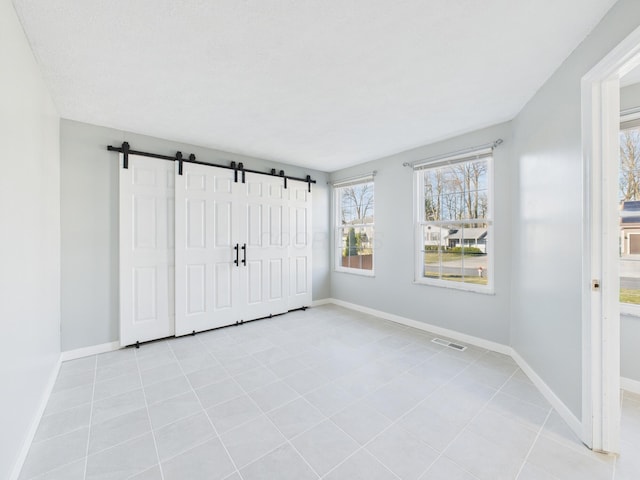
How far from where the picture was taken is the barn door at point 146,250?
10.3 feet

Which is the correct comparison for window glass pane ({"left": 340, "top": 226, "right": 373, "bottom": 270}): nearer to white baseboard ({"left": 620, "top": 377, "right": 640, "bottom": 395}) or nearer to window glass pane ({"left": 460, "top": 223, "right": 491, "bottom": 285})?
window glass pane ({"left": 460, "top": 223, "right": 491, "bottom": 285})

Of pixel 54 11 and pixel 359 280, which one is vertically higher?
pixel 54 11

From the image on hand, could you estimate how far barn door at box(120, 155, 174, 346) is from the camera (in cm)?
315

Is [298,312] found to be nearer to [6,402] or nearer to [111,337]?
[111,337]

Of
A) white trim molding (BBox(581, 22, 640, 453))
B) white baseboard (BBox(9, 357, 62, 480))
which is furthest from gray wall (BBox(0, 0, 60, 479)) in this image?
white trim molding (BBox(581, 22, 640, 453))

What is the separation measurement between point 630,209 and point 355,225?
3176 millimetres

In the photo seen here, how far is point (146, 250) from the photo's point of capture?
3.29m

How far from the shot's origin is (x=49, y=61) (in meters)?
1.93

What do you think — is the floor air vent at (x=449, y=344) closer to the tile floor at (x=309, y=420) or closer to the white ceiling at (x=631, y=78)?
the tile floor at (x=309, y=420)

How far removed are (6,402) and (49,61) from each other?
217 cm

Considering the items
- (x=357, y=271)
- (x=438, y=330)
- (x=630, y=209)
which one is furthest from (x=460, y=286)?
(x=357, y=271)

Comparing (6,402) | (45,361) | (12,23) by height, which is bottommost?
(45,361)

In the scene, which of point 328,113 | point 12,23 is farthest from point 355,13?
point 12,23

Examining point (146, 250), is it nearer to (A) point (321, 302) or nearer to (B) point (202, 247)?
(B) point (202, 247)
